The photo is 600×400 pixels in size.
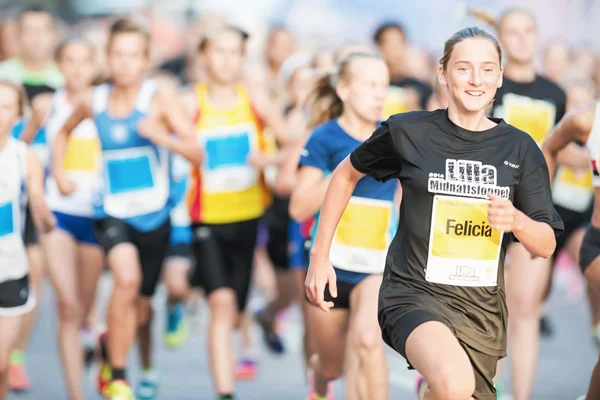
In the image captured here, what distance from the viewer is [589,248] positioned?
6.18m

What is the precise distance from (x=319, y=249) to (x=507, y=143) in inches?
34.3

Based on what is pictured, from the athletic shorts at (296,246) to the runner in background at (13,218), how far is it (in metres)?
2.06

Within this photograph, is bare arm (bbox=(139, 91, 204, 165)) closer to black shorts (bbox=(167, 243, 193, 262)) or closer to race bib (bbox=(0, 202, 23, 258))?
→ race bib (bbox=(0, 202, 23, 258))

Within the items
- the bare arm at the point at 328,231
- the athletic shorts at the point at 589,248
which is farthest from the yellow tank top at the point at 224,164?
the bare arm at the point at 328,231

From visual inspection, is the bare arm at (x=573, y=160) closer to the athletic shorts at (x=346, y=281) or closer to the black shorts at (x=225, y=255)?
the athletic shorts at (x=346, y=281)

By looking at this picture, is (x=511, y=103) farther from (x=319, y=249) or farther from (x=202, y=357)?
(x=202, y=357)

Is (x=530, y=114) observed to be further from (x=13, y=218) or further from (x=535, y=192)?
(x=13, y=218)

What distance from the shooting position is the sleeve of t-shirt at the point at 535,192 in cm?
493

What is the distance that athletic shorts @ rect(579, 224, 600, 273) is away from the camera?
6125mm

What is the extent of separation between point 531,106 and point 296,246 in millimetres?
2205

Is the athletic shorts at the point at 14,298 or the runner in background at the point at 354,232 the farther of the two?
the athletic shorts at the point at 14,298

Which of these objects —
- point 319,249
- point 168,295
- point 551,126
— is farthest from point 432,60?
point 319,249

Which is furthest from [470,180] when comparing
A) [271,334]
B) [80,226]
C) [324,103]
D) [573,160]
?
[271,334]

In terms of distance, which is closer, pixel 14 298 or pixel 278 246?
pixel 14 298
